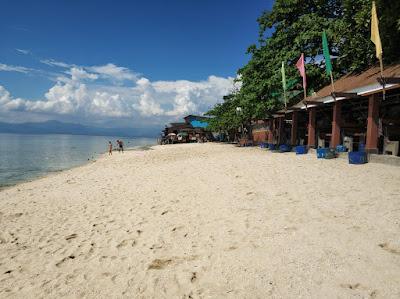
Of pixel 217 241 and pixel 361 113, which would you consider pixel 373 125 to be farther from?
→ pixel 217 241

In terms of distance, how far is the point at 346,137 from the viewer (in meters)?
15.1

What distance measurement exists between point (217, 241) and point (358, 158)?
A: 9107mm

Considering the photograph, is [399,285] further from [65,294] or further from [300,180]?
[300,180]

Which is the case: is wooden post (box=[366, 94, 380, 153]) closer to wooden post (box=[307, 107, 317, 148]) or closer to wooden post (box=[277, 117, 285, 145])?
wooden post (box=[307, 107, 317, 148])

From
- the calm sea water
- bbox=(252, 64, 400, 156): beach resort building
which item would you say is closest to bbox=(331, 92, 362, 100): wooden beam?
bbox=(252, 64, 400, 156): beach resort building

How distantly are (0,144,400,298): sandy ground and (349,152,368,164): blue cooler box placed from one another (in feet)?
5.26

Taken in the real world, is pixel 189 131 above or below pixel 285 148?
above

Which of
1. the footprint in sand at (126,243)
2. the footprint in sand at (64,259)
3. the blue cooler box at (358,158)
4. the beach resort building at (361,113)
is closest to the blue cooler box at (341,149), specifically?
the beach resort building at (361,113)

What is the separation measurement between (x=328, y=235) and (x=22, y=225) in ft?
25.4

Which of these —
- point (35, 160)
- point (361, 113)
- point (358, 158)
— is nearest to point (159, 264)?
point (358, 158)

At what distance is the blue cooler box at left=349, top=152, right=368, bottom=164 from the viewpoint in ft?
39.0

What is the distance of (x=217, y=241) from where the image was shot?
5551 mm

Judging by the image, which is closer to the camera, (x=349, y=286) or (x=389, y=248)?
(x=349, y=286)

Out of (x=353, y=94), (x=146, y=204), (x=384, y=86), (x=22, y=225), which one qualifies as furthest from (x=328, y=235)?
(x=353, y=94)
